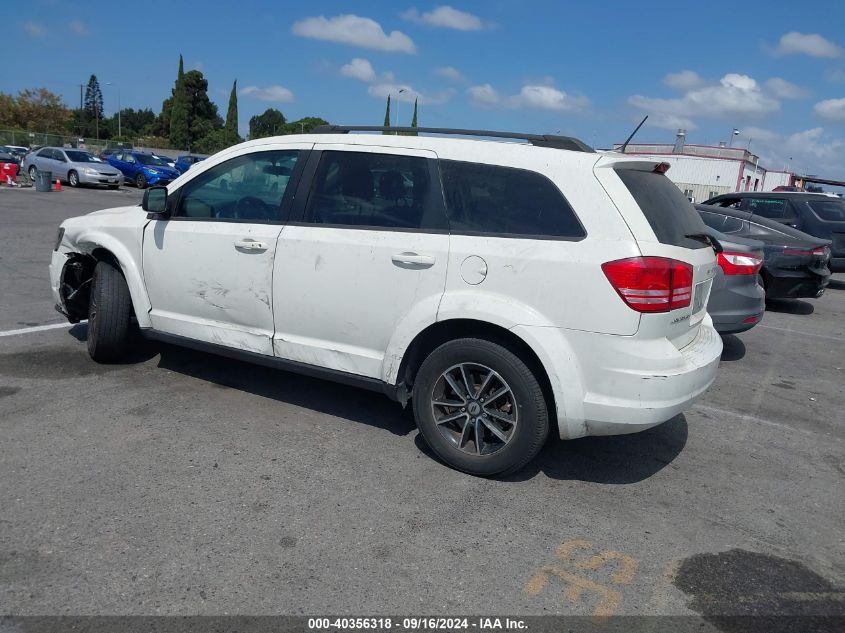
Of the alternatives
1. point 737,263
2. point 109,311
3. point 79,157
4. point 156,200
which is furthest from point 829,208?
point 79,157

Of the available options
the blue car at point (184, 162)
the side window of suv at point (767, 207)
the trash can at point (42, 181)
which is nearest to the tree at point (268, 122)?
the blue car at point (184, 162)

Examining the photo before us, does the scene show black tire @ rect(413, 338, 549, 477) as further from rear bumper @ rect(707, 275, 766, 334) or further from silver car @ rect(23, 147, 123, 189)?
silver car @ rect(23, 147, 123, 189)

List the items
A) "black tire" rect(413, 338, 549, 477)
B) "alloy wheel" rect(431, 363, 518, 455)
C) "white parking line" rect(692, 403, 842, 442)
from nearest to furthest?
"black tire" rect(413, 338, 549, 477) < "alloy wheel" rect(431, 363, 518, 455) < "white parking line" rect(692, 403, 842, 442)

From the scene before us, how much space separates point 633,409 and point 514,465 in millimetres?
732

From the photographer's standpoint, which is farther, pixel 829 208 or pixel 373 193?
pixel 829 208

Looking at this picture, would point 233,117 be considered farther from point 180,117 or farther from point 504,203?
point 504,203

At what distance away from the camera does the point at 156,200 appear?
4910 mm

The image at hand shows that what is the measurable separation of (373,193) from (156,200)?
1733 millimetres

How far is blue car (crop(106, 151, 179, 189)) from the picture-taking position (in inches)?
1246

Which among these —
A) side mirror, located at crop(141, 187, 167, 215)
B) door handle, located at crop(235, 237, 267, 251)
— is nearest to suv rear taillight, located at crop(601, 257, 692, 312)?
door handle, located at crop(235, 237, 267, 251)

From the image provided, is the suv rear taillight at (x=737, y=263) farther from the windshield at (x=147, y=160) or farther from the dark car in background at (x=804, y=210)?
the windshield at (x=147, y=160)

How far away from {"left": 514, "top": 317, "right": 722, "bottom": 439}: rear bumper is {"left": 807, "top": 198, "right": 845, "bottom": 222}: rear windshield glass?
1048 centimetres

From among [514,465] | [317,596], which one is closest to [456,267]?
[514,465]

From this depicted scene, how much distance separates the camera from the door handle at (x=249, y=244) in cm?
446
